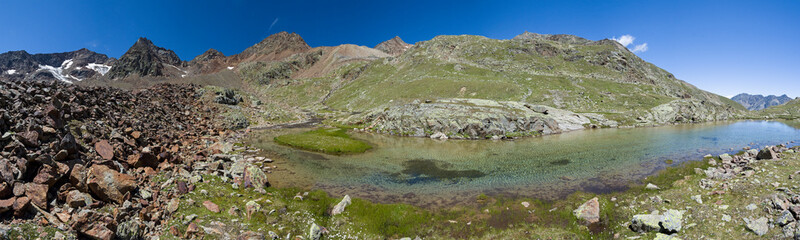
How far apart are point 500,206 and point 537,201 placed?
344cm

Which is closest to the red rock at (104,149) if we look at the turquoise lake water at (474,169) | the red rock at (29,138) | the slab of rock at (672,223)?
the red rock at (29,138)

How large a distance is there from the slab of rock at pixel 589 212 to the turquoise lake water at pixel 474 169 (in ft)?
12.9

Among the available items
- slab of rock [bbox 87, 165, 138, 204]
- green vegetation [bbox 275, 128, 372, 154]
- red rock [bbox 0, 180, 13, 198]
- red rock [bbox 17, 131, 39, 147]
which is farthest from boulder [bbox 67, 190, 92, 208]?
green vegetation [bbox 275, 128, 372, 154]

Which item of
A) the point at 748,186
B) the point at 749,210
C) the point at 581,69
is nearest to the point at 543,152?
the point at 748,186

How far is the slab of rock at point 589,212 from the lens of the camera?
20188mm

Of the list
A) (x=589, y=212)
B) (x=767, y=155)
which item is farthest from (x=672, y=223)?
(x=767, y=155)

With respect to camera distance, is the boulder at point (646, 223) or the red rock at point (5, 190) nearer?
the red rock at point (5, 190)

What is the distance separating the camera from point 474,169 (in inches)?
1428

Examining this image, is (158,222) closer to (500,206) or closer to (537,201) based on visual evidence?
(500,206)

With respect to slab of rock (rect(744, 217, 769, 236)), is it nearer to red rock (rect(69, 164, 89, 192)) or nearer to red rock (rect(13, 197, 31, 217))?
red rock (rect(13, 197, 31, 217))

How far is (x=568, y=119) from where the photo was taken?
9481 cm

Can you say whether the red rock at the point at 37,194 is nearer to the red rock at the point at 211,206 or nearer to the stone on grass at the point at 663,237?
the red rock at the point at 211,206

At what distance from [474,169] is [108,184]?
108 feet

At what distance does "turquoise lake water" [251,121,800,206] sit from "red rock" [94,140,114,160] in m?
13.0
